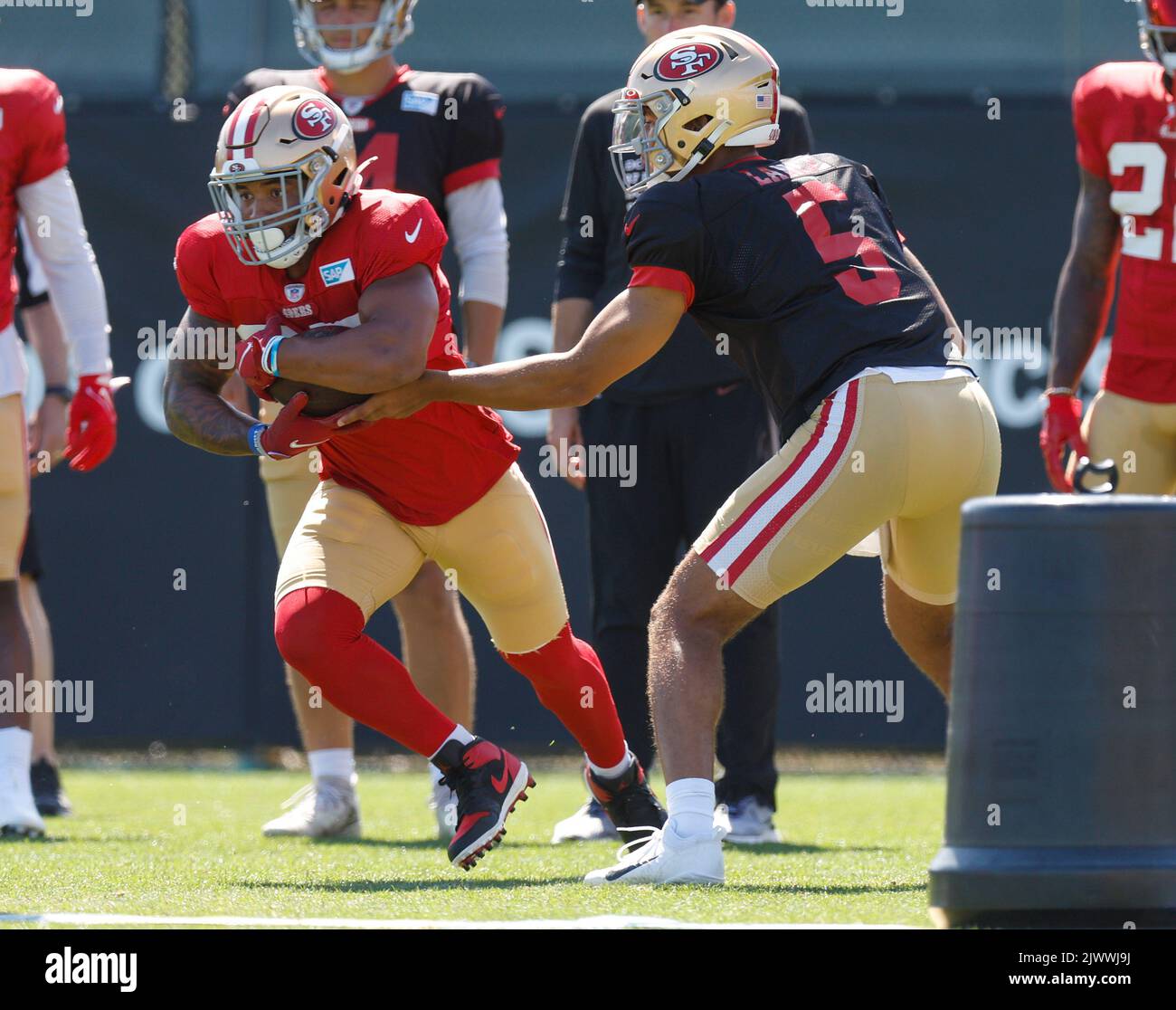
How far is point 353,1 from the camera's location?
515 cm

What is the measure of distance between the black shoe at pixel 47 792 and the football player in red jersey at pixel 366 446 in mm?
2076

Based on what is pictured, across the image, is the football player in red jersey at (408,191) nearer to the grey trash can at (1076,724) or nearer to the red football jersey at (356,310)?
the red football jersey at (356,310)

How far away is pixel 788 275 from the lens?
3.79 meters

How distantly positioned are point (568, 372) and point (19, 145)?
210 centimetres

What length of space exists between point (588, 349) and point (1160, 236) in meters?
1.74

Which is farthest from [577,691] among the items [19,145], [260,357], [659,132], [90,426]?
[19,145]

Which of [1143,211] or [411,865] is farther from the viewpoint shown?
[1143,211]

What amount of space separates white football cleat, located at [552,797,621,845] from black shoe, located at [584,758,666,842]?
63 cm

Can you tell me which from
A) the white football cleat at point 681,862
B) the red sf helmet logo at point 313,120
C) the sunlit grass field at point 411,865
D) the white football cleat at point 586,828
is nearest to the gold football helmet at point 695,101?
the red sf helmet logo at point 313,120

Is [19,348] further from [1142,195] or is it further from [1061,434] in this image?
[1142,195]

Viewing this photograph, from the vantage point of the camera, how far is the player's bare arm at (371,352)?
387 centimetres

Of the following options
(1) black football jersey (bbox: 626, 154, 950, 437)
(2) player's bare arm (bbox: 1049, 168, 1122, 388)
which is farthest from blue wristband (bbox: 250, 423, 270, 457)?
(2) player's bare arm (bbox: 1049, 168, 1122, 388)

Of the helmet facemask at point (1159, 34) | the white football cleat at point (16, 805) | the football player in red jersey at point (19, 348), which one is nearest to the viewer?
the helmet facemask at point (1159, 34)
